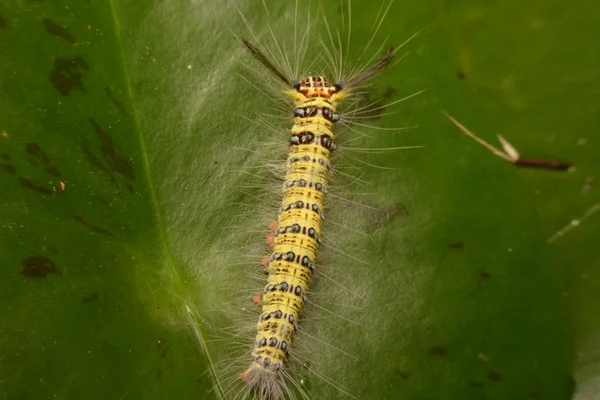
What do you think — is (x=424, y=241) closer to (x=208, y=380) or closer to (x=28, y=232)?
(x=208, y=380)

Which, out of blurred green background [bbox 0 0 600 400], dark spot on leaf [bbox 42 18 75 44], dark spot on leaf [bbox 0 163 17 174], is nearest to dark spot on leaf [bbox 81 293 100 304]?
blurred green background [bbox 0 0 600 400]

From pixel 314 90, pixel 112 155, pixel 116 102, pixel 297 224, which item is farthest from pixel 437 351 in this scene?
pixel 116 102

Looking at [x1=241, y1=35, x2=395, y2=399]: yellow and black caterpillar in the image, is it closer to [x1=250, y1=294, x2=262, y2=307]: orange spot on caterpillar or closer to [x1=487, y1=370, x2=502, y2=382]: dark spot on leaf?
[x1=250, y1=294, x2=262, y2=307]: orange spot on caterpillar

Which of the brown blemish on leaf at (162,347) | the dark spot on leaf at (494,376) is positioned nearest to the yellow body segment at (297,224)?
the brown blemish on leaf at (162,347)

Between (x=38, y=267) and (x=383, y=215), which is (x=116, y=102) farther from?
(x=383, y=215)

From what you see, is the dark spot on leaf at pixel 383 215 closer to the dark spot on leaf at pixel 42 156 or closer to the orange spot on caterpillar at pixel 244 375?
the orange spot on caterpillar at pixel 244 375

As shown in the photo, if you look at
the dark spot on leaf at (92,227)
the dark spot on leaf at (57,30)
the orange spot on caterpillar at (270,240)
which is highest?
the dark spot on leaf at (57,30)
